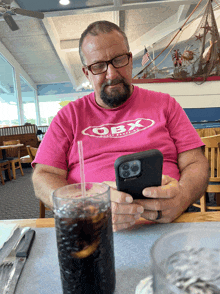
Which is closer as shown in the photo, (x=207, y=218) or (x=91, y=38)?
(x=207, y=218)

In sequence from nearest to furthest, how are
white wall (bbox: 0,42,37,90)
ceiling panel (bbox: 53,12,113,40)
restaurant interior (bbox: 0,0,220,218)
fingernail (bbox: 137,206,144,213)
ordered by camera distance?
fingernail (bbox: 137,206,144,213) < restaurant interior (bbox: 0,0,220,218) < ceiling panel (bbox: 53,12,113,40) < white wall (bbox: 0,42,37,90)

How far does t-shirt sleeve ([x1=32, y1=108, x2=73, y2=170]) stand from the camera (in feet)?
3.58

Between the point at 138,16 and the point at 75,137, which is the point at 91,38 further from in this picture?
the point at 138,16

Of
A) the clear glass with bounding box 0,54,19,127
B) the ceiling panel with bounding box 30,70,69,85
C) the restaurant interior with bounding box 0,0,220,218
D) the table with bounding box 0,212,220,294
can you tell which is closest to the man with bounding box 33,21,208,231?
the table with bounding box 0,212,220,294

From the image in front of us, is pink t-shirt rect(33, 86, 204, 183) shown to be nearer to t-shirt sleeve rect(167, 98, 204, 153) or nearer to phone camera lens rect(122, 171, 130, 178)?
t-shirt sleeve rect(167, 98, 204, 153)

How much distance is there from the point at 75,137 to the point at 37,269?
0.72 metres

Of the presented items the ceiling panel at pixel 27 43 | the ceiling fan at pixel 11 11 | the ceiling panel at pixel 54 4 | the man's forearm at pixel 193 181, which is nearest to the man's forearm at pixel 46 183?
the man's forearm at pixel 193 181

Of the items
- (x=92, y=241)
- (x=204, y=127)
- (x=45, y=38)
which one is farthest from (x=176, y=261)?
(x=45, y=38)

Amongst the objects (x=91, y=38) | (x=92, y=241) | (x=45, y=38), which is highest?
(x=45, y=38)

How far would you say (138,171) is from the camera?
1.88 ft

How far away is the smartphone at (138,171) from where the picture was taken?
0.54 meters

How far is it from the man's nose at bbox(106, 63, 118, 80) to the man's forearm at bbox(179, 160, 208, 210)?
600mm

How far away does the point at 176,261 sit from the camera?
25 centimetres

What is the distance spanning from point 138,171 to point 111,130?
56 cm
